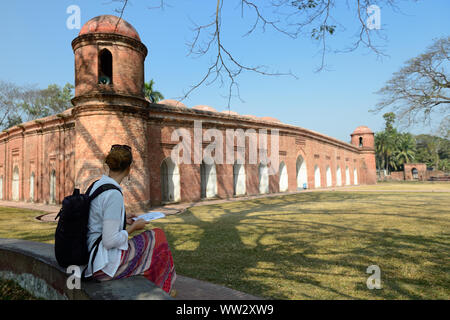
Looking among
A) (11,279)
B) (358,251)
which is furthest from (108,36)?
(358,251)

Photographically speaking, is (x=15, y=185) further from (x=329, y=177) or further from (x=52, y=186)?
(x=329, y=177)

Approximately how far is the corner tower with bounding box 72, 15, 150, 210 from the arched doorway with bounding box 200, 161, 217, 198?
15.2ft

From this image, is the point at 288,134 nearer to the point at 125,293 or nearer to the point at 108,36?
the point at 108,36

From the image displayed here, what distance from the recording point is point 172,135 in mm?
13422

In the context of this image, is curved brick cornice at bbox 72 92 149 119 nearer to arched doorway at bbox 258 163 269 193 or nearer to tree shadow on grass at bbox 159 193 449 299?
tree shadow on grass at bbox 159 193 449 299

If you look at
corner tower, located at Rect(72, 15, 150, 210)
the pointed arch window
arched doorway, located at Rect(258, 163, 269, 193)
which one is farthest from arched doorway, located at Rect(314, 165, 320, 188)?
the pointed arch window

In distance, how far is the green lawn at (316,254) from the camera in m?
Answer: 3.14

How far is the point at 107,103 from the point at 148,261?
29.9ft

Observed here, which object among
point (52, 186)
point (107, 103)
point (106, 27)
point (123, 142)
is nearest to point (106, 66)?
point (106, 27)

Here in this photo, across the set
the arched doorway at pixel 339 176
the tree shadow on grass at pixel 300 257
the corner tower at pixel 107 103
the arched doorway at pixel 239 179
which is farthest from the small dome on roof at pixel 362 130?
the tree shadow on grass at pixel 300 257

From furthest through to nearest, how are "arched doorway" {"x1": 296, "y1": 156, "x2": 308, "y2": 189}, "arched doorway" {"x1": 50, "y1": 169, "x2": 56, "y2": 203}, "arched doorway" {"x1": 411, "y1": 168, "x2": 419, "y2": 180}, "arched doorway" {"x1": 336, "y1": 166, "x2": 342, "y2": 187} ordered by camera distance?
1. "arched doorway" {"x1": 411, "y1": 168, "x2": 419, "y2": 180}
2. "arched doorway" {"x1": 336, "y1": 166, "x2": 342, "y2": 187}
3. "arched doorway" {"x1": 296, "y1": 156, "x2": 308, "y2": 189}
4. "arched doorway" {"x1": 50, "y1": 169, "x2": 56, "y2": 203}

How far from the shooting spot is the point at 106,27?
34.6ft

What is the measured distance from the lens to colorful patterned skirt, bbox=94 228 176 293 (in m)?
2.17
